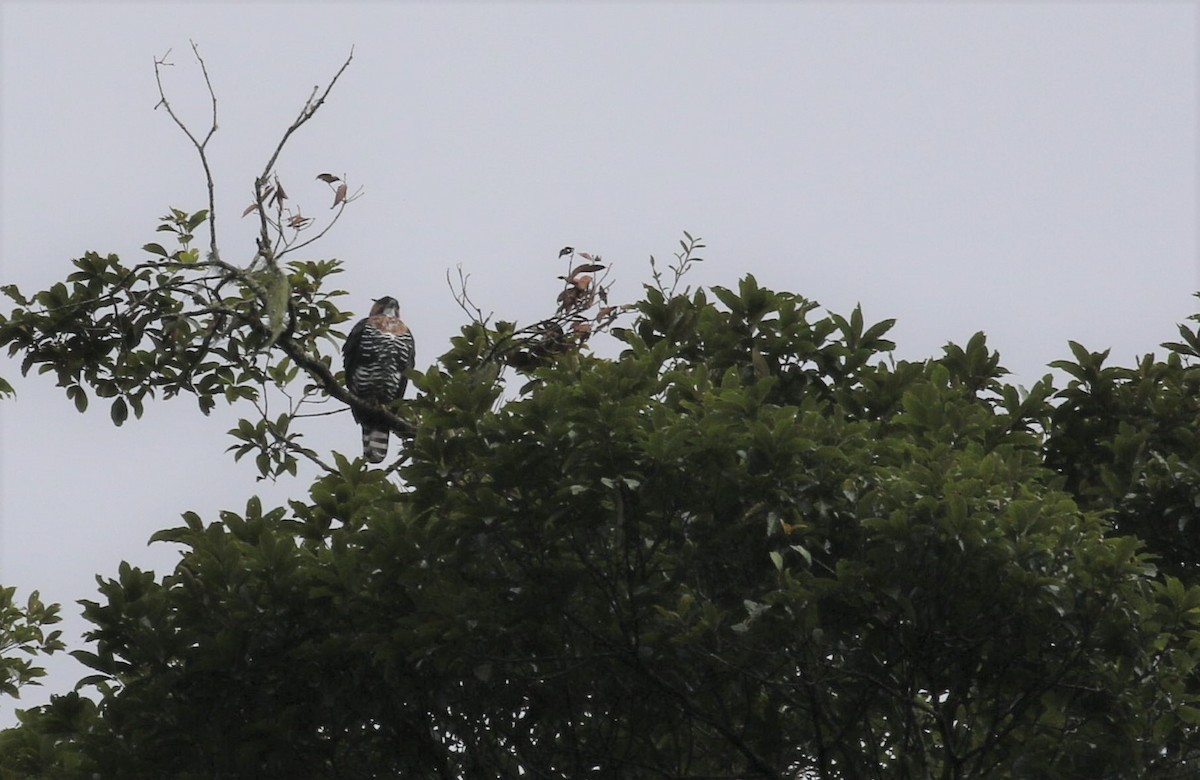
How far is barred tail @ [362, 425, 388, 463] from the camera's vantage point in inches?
414

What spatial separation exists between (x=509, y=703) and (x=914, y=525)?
184cm

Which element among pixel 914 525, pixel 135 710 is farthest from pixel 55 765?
pixel 914 525

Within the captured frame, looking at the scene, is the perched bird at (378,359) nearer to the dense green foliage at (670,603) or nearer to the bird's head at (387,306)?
the bird's head at (387,306)

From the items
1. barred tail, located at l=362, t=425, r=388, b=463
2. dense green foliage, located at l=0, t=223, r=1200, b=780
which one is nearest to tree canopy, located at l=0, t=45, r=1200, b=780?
dense green foliage, located at l=0, t=223, r=1200, b=780

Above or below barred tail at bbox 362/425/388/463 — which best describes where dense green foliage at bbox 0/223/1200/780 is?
below

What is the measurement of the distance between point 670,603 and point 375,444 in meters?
4.44

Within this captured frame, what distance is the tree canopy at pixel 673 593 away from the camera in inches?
246

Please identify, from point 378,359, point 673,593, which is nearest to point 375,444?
point 378,359

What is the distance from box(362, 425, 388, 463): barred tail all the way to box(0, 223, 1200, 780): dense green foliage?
306 centimetres

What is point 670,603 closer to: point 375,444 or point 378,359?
point 375,444

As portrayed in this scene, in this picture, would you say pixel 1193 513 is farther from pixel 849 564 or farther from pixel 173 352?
pixel 173 352

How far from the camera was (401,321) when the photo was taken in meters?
11.8

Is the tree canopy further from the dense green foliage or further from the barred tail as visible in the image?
the barred tail

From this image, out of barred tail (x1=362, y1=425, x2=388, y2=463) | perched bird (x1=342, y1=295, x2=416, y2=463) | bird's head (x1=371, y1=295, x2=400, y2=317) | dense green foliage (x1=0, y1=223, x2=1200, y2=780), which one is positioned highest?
bird's head (x1=371, y1=295, x2=400, y2=317)
